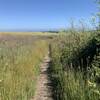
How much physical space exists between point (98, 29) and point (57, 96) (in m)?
3.59

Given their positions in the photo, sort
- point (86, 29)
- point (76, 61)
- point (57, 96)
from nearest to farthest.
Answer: point (57, 96) → point (76, 61) → point (86, 29)

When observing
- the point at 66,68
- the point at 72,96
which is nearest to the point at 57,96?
the point at 72,96

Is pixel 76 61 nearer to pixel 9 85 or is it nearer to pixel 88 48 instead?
pixel 88 48

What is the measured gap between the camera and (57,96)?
877 cm

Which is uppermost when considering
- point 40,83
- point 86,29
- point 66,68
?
point 86,29

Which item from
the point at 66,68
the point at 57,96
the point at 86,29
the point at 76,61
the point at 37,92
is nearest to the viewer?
the point at 57,96

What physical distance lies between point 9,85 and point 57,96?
5.40 feet

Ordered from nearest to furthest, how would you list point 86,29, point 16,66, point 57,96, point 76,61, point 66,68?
point 57,96
point 66,68
point 16,66
point 76,61
point 86,29

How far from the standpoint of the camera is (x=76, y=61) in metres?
12.8

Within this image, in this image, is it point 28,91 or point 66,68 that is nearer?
point 28,91

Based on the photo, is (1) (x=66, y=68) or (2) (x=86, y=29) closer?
(1) (x=66, y=68)

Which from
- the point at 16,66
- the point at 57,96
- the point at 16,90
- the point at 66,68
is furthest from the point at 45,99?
the point at 16,66

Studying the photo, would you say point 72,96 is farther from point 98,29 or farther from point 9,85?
point 98,29

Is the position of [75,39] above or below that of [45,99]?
above
